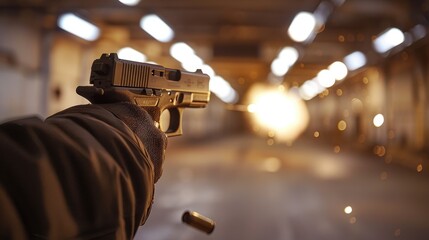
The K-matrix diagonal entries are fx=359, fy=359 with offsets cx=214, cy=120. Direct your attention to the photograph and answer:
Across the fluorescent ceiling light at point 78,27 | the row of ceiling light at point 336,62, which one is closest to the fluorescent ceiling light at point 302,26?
the row of ceiling light at point 336,62

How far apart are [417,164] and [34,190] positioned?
36.3 feet

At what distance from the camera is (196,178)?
24.6 feet

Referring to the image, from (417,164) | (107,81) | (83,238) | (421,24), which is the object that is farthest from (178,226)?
(417,164)

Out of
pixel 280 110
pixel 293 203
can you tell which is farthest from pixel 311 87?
pixel 293 203

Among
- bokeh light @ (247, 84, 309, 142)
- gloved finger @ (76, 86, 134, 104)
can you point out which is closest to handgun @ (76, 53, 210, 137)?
gloved finger @ (76, 86, 134, 104)

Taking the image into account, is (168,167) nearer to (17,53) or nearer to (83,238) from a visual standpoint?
(17,53)

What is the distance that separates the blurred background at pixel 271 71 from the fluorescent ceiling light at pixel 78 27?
0.03m

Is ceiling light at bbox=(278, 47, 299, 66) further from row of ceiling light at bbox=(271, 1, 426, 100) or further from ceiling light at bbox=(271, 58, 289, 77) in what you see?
ceiling light at bbox=(271, 58, 289, 77)

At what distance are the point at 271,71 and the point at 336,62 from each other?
351cm

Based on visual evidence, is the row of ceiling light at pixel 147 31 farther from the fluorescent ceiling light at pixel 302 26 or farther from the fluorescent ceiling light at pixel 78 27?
the fluorescent ceiling light at pixel 302 26

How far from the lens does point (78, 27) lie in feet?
26.4

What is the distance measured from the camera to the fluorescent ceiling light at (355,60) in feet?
41.3

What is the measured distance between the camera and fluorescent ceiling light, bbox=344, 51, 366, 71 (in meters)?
12.6

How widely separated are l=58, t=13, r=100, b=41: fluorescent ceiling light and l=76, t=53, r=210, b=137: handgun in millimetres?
6285
